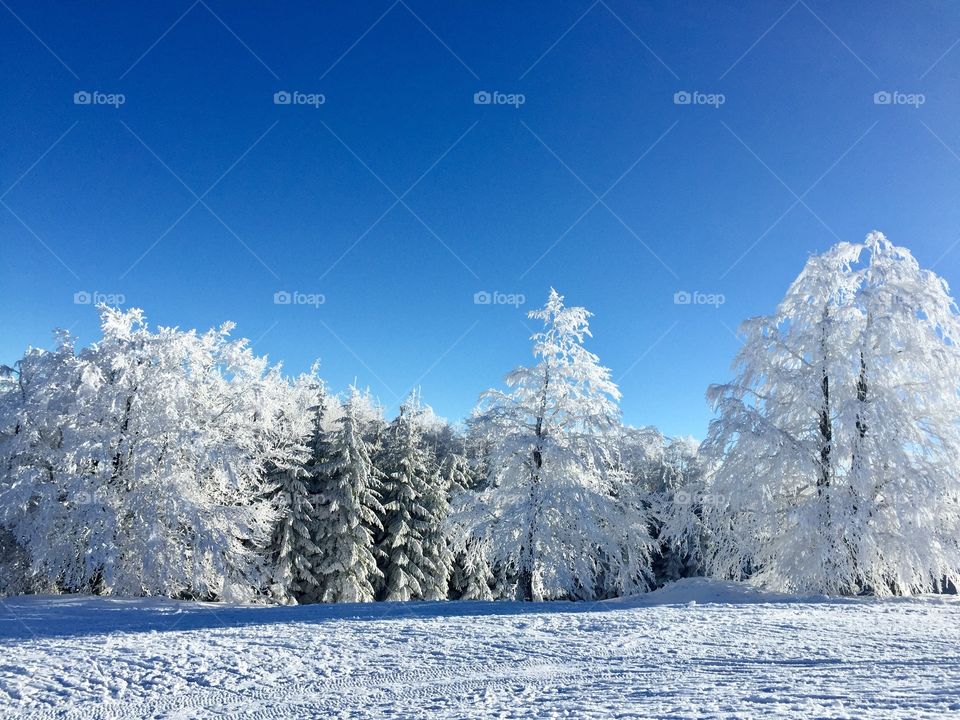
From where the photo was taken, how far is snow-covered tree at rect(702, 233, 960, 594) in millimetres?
14883

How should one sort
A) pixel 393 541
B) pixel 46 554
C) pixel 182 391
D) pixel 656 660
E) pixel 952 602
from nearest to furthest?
pixel 656 660
pixel 952 602
pixel 46 554
pixel 182 391
pixel 393 541

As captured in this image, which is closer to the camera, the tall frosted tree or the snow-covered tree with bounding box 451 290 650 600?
the snow-covered tree with bounding box 451 290 650 600

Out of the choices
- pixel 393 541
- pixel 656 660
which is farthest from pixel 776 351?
pixel 393 541

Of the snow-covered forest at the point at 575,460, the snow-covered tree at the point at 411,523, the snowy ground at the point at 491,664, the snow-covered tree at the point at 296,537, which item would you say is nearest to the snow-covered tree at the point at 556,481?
the snow-covered forest at the point at 575,460

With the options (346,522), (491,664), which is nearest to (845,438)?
(491,664)

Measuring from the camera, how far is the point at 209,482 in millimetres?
21281

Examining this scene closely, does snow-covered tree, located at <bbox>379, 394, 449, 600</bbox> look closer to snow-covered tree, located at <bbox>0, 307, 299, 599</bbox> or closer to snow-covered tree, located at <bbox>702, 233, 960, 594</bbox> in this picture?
snow-covered tree, located at <bbox>0, 307, 299, 599</bbox>

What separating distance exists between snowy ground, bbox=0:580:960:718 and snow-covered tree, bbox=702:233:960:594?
3.04 m

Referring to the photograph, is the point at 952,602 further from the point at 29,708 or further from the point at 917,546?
the point at 29,708

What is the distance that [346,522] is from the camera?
90.6ft

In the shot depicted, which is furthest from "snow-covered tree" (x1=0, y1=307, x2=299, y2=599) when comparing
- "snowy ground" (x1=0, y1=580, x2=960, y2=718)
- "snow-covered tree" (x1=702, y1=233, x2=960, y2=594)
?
"snow-covered tree" (x1=702, y1=233, x2=960, y2=594)

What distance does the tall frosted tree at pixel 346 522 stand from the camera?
26.8 m

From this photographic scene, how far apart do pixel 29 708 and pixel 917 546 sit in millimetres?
16808

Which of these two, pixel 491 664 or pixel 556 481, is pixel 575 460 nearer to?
pixel 556 481
